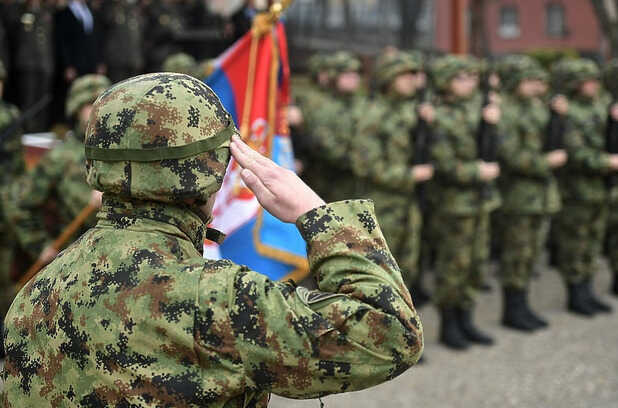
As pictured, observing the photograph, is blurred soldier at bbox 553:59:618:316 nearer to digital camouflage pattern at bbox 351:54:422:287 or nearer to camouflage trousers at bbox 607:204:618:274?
camouflage trousers at bbox 607:204:618:274

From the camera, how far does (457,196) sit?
5680mm

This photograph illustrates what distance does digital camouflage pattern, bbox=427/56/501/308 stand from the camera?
5656 mm

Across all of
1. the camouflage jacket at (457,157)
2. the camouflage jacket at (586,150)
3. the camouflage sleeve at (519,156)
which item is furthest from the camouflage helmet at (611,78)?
the camouflage jacket at (457,157)

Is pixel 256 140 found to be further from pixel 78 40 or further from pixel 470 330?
pixel 78 40

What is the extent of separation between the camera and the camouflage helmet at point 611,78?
6.84 meters

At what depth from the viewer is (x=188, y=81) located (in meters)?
1.55

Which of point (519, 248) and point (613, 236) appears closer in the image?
point (519, 248)

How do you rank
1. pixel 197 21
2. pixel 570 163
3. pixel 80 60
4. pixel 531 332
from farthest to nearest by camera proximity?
pixel 197 21 < pixel 80 60 < pixel 570 163 < pixel 531 332

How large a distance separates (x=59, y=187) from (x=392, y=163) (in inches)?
88.6

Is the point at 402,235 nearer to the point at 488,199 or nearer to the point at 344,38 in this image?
the point at 488,199

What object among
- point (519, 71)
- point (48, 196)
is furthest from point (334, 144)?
point (48, 196)

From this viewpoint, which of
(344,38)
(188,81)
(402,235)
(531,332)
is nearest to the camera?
(188,81)

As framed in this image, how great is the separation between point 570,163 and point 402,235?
80.0 inches

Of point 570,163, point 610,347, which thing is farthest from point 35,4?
point 610,347
